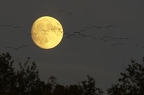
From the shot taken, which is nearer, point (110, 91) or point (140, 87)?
point (140, 87)

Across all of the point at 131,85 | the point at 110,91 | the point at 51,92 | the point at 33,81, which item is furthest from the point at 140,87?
the point at 33,81

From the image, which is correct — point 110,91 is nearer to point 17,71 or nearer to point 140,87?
point 140,87

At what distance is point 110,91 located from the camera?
131750 millimetres

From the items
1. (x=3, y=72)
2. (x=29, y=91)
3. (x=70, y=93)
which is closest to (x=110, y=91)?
(x=70, y=93)

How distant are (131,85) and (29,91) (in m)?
30.5

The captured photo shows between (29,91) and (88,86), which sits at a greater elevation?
(88,86)

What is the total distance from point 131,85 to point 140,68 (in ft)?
18.7

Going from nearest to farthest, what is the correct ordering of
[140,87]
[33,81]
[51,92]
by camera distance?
[140,87]
[51,92]
[33,81]

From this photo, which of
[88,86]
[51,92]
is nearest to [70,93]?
[51,92]

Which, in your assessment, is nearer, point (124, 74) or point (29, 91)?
point (124, 74)

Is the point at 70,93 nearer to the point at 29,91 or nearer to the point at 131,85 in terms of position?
the point at 29,91

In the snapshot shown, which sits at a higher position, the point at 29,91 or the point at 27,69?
the point at 27,69

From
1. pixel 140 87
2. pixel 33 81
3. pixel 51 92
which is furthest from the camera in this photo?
pixel 33 81

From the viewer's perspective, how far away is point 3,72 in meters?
137
